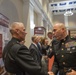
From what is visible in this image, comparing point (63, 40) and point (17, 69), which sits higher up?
point (63, 40)

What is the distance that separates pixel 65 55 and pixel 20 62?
0.92 metres

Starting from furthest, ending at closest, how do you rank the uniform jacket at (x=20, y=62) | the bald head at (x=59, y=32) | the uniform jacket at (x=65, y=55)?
the bald head at (x=59, y=32)
the uniform jacket at (x=65, y=55)
the uniform jacket at (x=20, y=62)

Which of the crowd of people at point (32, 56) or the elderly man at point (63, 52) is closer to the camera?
the crowd of people at point (32, 56)

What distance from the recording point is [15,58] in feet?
6.38

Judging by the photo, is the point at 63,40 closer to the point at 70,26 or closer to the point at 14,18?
the point at 14,18

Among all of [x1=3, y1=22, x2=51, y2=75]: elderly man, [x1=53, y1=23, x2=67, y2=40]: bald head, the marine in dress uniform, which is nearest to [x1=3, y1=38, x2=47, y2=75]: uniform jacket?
[x1=3, y1=22, x2=51, y2=75]: elderly man

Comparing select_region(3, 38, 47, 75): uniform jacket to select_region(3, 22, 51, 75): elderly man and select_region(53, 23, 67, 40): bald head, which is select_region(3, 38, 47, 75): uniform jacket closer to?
select_region(3, 22, 51, 75): elderly man

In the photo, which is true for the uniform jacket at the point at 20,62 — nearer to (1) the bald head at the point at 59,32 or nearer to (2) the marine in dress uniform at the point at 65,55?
(2) the marine in dress uniform at the point at 65,55

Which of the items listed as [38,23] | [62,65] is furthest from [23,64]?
[38,23]

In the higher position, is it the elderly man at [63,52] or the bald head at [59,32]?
the bald head at [59,32]

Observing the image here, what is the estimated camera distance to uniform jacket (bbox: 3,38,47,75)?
1.93 m

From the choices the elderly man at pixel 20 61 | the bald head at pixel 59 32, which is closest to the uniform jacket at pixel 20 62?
the elderly man at pixel 20 61

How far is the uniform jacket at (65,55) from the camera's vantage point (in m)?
2.56

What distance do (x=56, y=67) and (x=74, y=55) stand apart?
386mm
